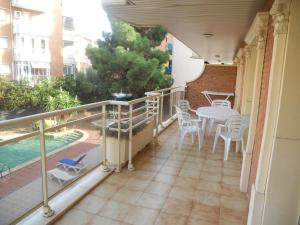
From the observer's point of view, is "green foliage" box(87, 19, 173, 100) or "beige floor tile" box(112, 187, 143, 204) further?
"green foliage" box(87, 19, 173, 100)

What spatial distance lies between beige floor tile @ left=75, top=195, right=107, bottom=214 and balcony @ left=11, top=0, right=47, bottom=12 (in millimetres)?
18752

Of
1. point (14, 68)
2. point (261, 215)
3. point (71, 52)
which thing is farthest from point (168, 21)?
point (71, 52)

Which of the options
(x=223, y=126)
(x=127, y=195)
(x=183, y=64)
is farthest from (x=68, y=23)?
(x=127, y=195)

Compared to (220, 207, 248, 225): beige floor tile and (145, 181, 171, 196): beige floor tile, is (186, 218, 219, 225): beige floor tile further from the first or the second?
(145, 181, 171, 196): beige floor tile

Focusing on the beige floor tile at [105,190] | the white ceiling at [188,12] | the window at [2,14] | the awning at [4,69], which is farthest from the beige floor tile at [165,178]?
the window at [2,14]

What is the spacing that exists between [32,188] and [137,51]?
9472mm

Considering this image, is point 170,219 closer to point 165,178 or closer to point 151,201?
point 151,201

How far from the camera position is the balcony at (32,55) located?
16.5m

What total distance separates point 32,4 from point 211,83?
1558cm

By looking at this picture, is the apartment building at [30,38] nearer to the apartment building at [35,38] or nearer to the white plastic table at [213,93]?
the apartment building at [35,38]

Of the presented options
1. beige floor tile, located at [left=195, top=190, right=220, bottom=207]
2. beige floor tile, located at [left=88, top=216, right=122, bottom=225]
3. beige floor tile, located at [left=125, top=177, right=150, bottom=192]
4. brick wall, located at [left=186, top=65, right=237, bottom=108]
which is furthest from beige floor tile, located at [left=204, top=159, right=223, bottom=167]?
brick wall, located at [left=186, top=65, right=237, bottom=108]

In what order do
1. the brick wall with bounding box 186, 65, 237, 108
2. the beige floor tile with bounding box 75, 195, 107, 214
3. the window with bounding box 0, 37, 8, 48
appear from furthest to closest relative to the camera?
1. the window with bounding box 0, 37, 8, 48
2. the brick wall with bounding box 186, 65, 237, 108
3. the beige floor tile with bounding box 75, 195, 107, 214

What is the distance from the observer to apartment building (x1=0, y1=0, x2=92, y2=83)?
16.1 m

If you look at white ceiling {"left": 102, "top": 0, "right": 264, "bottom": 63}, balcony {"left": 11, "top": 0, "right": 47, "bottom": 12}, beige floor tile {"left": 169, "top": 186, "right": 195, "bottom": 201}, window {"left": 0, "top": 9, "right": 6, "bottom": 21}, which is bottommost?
beige floor tile {"left": 169, "top": 186, "right": 195, "bottom": 201}
